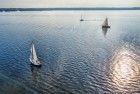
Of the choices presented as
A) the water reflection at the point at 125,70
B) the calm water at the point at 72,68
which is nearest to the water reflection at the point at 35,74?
the calm water at the point at 72,68

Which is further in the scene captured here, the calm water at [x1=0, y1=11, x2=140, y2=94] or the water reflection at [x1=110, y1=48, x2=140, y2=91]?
the water reflection at [x1=110, y1=48, x2=140, y2=91]

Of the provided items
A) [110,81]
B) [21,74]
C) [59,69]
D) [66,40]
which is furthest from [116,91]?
[66,40]

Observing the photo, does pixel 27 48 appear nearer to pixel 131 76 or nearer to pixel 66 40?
pixel 66 40

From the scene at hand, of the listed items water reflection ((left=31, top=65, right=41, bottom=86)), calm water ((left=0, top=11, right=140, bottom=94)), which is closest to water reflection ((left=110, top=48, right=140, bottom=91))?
calm water ((left=0, top=11, right=140, bottom=94))

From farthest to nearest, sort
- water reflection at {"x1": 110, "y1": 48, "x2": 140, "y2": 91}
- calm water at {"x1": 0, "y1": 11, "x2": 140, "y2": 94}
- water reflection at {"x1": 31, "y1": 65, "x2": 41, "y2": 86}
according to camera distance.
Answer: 1. water reflection at {"x1": 31, "y1": 65, "x2": 41, "y2": 86}
2. water reflection at {"x1": 110, "y1": 48, "x2": 140, "y2": 91}
3. calm water at {"x1": 0, "y1": 11, "x2": 140, "y2": 94}

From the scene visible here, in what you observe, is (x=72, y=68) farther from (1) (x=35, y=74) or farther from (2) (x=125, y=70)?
(2) (x=125, y=70)

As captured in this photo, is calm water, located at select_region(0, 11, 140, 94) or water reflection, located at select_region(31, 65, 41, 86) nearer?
calm water, located at select_region(0, 11, 140, 94)

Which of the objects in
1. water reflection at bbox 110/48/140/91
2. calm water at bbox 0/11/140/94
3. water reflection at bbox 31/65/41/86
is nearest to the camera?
calm water at bbox 0/11/140/94

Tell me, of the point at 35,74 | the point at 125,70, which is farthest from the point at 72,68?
the point at 125,70

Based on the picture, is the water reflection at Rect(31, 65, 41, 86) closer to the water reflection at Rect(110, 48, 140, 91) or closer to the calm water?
the calm water
